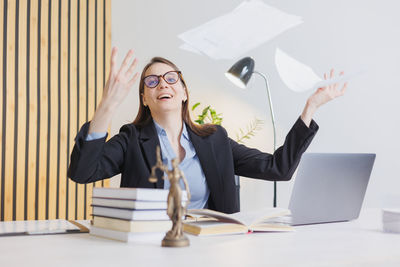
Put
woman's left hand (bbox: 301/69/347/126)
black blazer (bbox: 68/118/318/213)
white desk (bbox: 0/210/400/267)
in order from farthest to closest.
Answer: black blazer (bbox: 68/118/318/213)
woman's left hand (bbox: 301/69/347/126)
white desk (bbox: 0/210/400/267)

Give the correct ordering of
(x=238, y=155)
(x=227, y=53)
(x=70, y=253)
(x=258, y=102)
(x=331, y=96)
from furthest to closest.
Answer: (x=258, y=102)
(x=238, y=155)
(x=227, y=53)
(x=331, y=96)
(x=70, y=253)

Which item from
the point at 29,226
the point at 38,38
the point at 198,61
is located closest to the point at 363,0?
the point at 198,61

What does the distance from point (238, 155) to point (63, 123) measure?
5.12 feet

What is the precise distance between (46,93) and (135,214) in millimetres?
2280

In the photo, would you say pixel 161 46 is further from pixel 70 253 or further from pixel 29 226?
pixel 70 253

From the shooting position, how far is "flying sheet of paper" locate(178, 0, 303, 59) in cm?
190

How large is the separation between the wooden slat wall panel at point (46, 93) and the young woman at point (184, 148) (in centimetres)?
130

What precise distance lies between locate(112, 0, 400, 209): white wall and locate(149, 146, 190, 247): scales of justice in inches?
97.3

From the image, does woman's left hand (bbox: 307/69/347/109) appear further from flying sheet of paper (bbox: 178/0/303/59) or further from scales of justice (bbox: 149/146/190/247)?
scales of justice (bbox: 149/146/190/247)

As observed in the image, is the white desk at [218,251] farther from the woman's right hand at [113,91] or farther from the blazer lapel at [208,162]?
the blazer lapel at [208,162]

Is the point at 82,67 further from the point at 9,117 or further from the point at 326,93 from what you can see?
the point at 326,93

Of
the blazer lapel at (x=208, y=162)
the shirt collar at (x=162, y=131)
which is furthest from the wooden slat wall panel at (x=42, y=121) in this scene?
the blazer lapel at (x=208, y=162)

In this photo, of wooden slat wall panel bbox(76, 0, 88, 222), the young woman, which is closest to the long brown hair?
the young woman

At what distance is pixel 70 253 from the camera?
0.98m
